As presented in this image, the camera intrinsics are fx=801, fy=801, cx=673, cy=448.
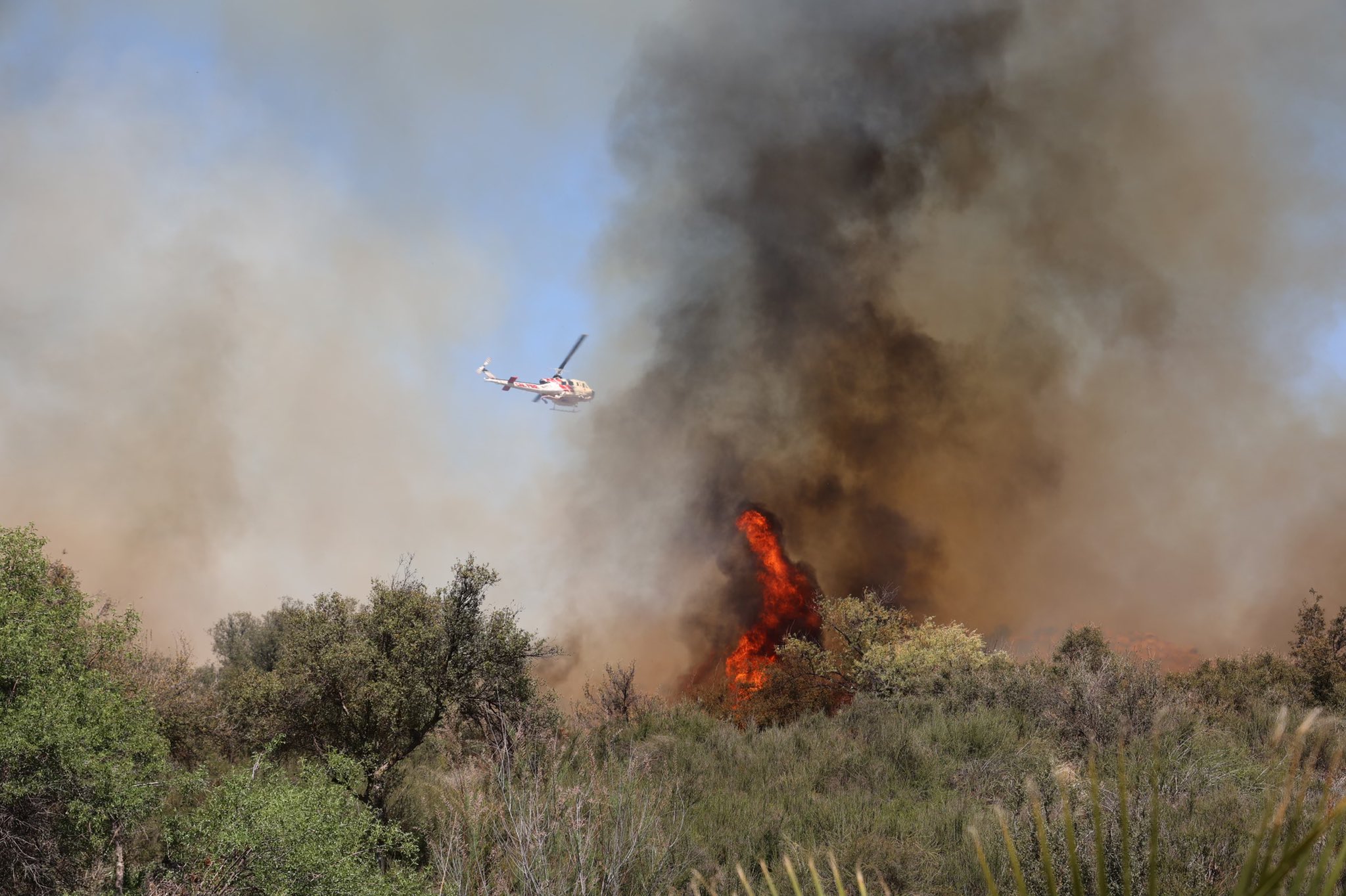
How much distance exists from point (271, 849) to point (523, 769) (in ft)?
14.4

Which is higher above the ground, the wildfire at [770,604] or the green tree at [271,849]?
the wildfire at [770,604]

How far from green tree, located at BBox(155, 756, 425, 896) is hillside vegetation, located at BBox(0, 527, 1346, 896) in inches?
2.2

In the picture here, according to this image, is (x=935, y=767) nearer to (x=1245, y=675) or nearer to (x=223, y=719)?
(x=1245, y=675)

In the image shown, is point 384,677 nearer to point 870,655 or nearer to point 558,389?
point 870,655

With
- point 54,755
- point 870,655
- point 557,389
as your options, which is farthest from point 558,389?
point 54,755

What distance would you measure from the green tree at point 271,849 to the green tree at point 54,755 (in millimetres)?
1283

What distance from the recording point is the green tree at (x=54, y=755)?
46.0 feet

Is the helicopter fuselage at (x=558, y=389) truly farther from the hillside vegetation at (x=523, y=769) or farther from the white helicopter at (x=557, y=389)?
the hillside vegetation at (x=523, y=769)

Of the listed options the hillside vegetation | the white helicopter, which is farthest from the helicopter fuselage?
the hillside vegetation

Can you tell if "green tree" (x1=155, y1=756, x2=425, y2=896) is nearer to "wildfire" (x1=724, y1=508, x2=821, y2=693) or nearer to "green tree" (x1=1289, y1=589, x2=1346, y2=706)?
"green tree" (x1=1289, y1=589, x2=1346, y2=706)

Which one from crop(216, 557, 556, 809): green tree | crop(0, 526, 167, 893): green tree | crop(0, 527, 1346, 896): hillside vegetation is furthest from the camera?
crop(216, 557, 556, 809): green tree

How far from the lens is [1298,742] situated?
6.13 feet

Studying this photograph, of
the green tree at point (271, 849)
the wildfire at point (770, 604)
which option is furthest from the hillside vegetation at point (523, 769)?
the wildfire at point (770, 604)

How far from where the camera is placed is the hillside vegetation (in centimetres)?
1218
